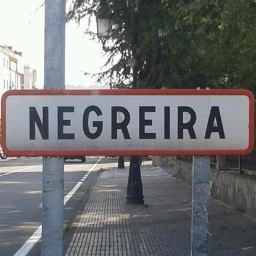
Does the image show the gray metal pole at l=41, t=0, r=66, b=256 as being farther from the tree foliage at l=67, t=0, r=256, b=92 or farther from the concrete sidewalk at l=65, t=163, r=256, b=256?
the tree foliage at l=67, t=0, r=256, b=92

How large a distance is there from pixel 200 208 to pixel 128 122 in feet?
2.02

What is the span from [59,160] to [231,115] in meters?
0.99

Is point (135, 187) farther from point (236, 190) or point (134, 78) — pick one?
point (134, 78)

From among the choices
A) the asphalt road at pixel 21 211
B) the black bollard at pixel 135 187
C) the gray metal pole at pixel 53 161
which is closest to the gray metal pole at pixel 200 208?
the gray metal pole at pixel 53 161

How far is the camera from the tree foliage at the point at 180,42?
10892 mm

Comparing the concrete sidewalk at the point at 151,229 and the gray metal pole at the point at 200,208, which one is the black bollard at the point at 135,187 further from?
the gray metal pole at the point at 200,208

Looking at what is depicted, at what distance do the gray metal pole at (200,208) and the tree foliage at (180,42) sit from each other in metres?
6.42

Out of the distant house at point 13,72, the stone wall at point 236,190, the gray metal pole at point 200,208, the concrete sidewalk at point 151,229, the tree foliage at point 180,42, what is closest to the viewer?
the gray metal pole at point 200,208

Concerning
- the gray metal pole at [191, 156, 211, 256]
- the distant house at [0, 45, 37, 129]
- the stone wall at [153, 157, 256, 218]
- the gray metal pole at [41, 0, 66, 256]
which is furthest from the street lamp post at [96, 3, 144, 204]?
the distant house at [0, 45, 37, 129]

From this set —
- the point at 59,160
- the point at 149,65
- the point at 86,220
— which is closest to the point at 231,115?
the point at 59,160

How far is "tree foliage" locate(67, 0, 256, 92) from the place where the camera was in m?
10.9

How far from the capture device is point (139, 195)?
808 inches

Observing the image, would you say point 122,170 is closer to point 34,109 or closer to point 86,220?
point 86,220

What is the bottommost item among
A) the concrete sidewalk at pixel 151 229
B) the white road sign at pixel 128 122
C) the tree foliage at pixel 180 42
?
the concrete sidewalk at pixel 151 229
